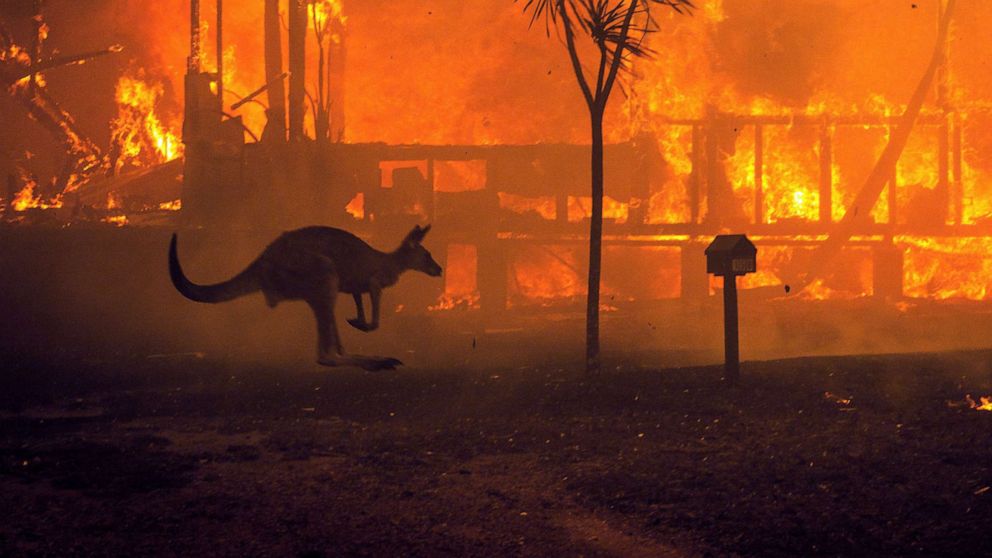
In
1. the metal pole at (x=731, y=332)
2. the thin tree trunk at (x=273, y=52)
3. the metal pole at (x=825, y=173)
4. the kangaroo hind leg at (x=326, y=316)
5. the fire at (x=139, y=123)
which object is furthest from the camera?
the fire at (x=139, y=123)

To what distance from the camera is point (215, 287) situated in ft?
32.4

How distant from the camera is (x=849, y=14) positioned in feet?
103

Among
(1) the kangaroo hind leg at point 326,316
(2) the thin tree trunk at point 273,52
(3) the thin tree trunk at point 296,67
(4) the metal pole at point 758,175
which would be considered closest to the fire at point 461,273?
(2) the thin tree trunk at point 273,52

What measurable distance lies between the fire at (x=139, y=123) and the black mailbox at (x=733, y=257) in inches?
1034

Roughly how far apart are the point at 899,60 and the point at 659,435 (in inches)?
1033

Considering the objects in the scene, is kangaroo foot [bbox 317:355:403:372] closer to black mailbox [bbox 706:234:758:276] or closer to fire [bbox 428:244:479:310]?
black mailbox [bbox 706:234:758:276]

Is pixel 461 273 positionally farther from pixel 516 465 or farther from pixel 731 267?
pixel 516 465

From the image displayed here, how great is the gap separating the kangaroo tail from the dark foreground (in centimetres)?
110

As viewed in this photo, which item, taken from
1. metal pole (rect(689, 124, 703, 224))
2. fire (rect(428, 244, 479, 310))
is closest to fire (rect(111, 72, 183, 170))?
fire (rect(428, 244, 479, 310))

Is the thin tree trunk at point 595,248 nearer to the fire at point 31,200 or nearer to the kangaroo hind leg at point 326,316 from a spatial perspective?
the kangaroo hind leg at point 326,316

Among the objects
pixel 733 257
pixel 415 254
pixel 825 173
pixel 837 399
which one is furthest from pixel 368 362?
pixel 825 173

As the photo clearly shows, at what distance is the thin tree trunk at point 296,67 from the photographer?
74.9 ft

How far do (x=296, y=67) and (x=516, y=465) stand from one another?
17910 mm

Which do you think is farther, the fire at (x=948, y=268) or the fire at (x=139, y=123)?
the fire at (x=139, y=123)
